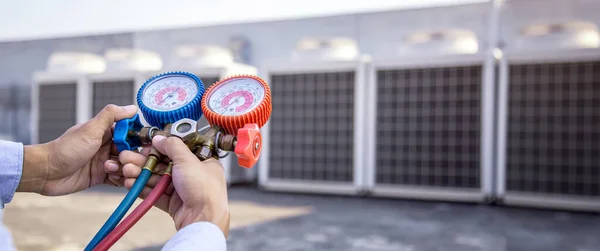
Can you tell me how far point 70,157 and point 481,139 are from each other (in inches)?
113

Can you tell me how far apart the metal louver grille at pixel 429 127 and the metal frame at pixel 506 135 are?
146 millimetres

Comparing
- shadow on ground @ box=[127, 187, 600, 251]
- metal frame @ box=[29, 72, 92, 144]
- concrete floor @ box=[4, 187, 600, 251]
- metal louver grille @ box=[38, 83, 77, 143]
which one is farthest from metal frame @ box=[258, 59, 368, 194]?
metal louver grille @ box=[38, 83, 77, 143]

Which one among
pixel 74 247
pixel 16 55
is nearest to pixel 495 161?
pixel 74 247

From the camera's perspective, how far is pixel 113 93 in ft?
13.6

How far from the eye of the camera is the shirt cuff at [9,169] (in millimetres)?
724

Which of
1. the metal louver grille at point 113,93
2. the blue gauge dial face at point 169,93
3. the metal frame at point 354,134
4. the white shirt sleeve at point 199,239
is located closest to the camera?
the white shirt sleeve at point 199,239

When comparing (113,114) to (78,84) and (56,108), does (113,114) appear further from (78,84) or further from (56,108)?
(56,108)

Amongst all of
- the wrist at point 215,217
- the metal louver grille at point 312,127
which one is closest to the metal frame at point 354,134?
the metal louver grille at point 312,127

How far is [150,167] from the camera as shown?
25.0 inches

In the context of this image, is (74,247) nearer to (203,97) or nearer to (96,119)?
(96,119)

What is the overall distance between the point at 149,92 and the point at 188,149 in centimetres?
18

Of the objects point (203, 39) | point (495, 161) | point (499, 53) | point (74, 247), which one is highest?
point (203, 39)

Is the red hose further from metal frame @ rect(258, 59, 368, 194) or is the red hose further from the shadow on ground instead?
metal frame @ rect(258, 59, 368, 194)

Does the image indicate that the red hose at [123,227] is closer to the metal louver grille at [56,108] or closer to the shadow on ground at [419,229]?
the shadow on ground at [419,229]
